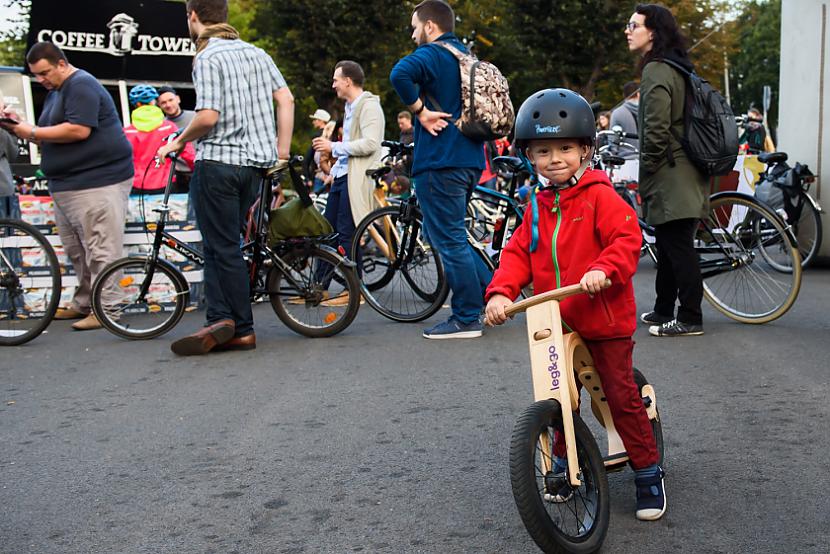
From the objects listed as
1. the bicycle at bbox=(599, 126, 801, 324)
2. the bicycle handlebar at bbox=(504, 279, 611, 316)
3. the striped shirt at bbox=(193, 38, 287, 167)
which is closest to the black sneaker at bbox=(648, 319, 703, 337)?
the bicycle at bbox=(599, 126, 801, 324)

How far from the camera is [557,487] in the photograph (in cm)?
333

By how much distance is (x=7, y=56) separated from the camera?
36531 mm

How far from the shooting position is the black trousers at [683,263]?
275 inches

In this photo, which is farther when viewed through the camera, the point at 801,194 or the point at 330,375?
the point at 801,194

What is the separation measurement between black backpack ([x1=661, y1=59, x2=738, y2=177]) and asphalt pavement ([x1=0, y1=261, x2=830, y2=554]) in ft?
3.70

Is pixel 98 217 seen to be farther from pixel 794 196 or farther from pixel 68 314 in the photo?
pixel 794 196

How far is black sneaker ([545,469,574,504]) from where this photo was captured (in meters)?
3.33

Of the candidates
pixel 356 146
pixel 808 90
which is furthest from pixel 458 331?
pixel 808 90

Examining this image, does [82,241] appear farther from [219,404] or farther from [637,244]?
[637,244]

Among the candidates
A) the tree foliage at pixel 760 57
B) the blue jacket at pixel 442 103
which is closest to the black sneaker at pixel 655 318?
the blue jacket at pixel 442 103

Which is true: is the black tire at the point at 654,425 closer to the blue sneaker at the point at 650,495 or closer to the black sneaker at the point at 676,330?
the blue sneaker at the point at 650,495

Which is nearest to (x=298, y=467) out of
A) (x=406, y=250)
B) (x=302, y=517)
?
(x=302, y=517)

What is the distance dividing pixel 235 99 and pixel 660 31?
2645mm

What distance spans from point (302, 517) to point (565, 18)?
36370mm
